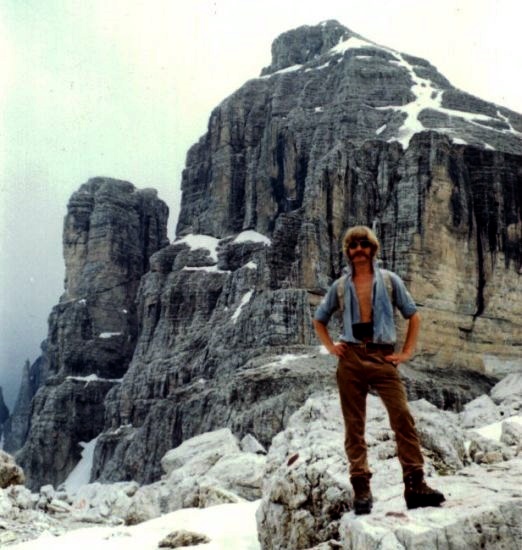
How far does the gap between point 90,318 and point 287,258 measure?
1686 inches

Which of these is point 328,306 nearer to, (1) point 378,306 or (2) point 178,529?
(1) point 378,306

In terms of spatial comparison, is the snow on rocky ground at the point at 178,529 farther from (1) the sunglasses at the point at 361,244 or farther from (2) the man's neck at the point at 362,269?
(1) the sunglasses at the point at 361,244

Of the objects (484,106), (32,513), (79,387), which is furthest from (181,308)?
(32,513)

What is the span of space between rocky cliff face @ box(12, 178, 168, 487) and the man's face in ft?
284

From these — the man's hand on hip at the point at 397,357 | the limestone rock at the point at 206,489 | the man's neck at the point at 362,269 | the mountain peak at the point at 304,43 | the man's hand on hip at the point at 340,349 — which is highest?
the mountain peak at the point at 304,43

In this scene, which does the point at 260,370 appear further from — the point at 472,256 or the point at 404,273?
the point at 472,256

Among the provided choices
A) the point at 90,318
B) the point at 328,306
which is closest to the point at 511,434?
the point at 328,306

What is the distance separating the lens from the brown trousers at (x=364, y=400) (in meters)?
6.50

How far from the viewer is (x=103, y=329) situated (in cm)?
10569

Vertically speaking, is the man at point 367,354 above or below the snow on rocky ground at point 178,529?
above

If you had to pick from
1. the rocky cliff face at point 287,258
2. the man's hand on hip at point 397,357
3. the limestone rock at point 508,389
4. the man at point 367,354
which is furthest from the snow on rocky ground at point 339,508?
the rocky cliff face at point 287,258

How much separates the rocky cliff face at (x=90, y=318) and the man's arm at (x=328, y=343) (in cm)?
8628

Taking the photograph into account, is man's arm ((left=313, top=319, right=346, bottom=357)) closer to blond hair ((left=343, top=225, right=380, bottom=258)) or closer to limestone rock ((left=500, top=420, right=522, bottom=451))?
blond hair ((left=343, top=225, right=380, bottom=258))

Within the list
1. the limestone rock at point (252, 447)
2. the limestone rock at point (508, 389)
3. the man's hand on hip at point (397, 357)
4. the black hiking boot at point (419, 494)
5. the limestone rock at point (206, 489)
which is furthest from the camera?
the limestone rock at point (508, 389)
